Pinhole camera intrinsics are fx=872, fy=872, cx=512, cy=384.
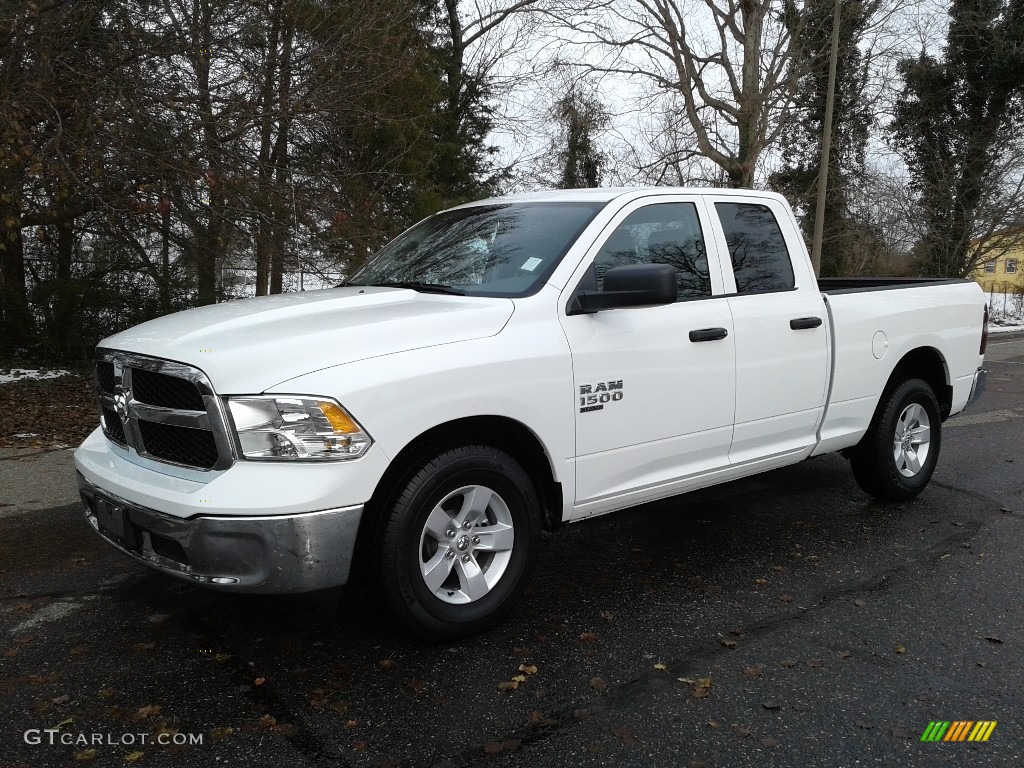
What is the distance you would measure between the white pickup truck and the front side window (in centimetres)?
1

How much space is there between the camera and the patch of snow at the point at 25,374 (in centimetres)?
1134

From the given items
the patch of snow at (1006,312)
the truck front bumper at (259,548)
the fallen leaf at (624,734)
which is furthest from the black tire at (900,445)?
the patch of snow at (1006,312)

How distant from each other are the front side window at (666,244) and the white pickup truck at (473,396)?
1cm

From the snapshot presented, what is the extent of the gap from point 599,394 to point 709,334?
81cm

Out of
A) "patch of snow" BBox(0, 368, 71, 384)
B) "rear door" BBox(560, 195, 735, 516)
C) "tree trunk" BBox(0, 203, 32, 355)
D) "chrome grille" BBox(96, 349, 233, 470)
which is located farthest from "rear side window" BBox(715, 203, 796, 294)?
"tree trunk" BBox(0, 203, 32, 355)

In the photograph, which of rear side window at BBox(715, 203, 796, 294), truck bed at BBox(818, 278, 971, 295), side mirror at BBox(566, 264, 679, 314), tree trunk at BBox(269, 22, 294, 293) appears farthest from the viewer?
tree trunk at BBox(269, 22, 294, 293)

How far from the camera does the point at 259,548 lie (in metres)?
3.08

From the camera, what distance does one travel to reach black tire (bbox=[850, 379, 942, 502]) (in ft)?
18.2

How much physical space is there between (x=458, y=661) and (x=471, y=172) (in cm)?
2257

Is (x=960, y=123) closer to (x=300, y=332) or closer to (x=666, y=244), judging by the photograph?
(x=666, y=244)

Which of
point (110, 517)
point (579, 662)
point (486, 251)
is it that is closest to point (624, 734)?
point (579, 662)

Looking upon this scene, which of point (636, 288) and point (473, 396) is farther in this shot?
point (636, 288)

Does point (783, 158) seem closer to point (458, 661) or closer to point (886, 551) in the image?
point (886, 551)

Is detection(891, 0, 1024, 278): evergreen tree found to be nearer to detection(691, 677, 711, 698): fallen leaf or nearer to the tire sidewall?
the tire sidewall
